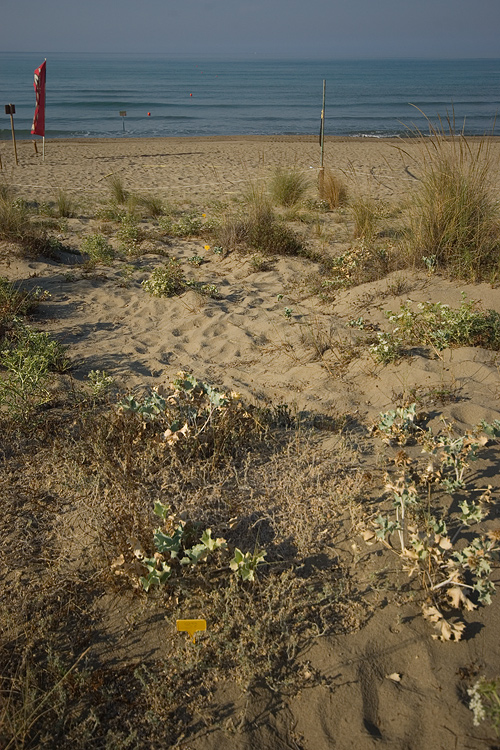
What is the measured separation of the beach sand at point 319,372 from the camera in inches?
79.3

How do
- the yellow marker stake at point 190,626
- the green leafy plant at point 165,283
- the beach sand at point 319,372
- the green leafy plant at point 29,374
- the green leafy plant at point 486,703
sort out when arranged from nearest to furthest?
the green leafy plant at point 486,703 → the beach sand at point 319,372 → the yellow marker stake at point 190,626 → the green leafy plant at point 29,374 → the green leafy plant at point 165,283

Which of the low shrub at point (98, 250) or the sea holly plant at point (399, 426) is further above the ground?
the low shrub at point (98, 250)

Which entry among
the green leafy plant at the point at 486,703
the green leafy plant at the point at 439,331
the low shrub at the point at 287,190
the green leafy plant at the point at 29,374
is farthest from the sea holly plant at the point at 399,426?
the low shrub at the point at 287,190

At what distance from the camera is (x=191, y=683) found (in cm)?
214

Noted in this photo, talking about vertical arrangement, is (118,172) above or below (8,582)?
above

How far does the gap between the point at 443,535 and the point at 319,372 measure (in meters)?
1.96

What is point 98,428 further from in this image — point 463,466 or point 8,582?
point 463,466

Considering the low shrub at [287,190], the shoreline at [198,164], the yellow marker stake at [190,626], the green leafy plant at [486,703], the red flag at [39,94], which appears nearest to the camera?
the green leafy plant at [486,703]

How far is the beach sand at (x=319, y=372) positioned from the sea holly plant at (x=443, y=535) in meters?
0.09

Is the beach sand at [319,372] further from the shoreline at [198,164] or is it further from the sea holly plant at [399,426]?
the shoreline at [198,164]

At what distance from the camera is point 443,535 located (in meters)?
2.53

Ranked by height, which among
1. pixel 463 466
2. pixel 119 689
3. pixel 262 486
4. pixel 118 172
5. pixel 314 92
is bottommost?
pixel 119 689

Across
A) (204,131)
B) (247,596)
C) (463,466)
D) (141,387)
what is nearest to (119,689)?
(247,596)

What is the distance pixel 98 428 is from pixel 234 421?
0.82 meters
